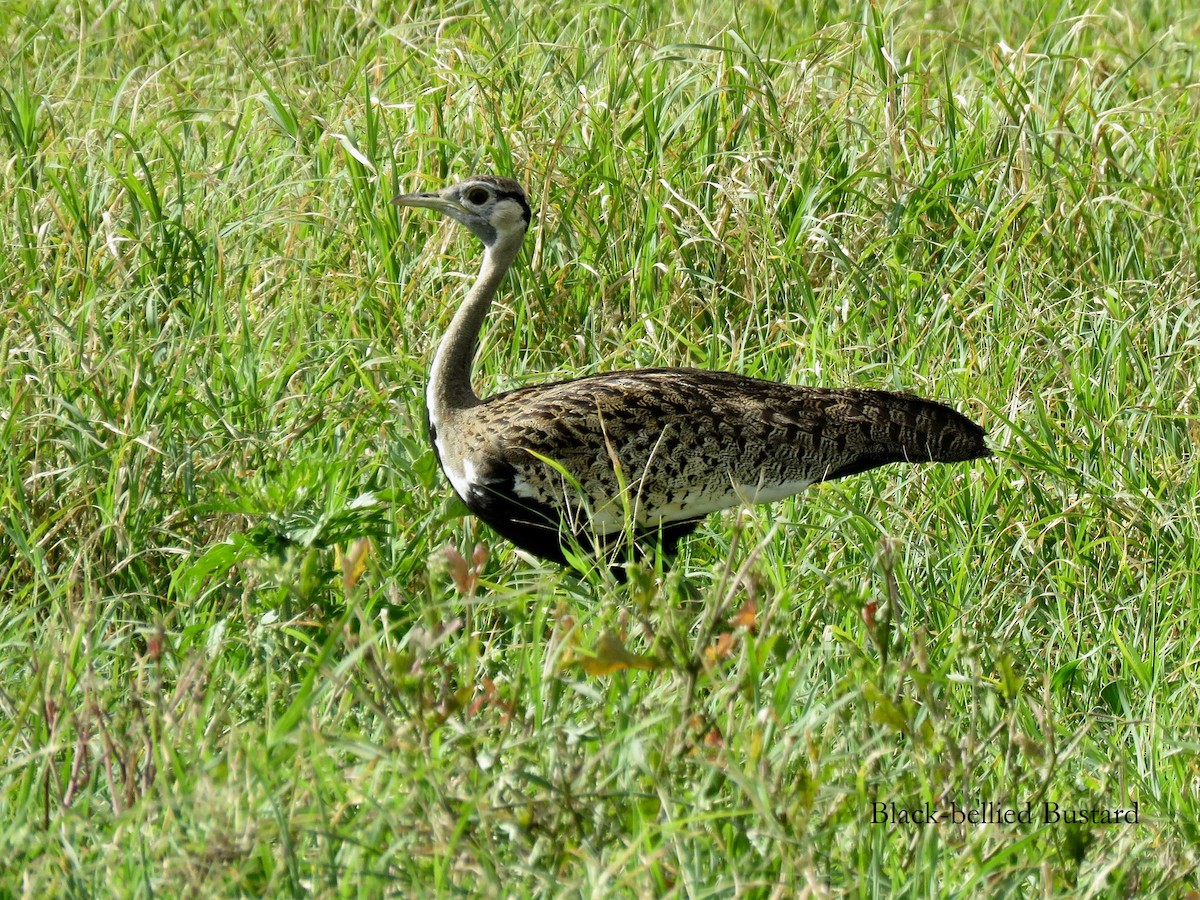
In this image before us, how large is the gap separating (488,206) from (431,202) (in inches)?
7.2

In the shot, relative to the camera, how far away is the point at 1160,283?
5.62 metres

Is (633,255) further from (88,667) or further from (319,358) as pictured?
(88,667)

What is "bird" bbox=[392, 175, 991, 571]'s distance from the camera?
4.56m

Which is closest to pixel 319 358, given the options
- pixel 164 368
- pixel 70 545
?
pixel 164 368

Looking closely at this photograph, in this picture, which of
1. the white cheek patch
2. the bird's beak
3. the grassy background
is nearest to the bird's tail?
the grassy background

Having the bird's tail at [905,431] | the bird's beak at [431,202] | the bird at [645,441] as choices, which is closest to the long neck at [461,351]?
the bird at [645,441]

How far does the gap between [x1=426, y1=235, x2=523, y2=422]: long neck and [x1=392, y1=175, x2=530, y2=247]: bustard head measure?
0.22ft

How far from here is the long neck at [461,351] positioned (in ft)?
15.7

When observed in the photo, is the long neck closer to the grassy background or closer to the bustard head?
the bustard head

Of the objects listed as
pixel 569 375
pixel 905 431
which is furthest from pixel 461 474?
pixel 905 431

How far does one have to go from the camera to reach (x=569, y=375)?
17.4 feet

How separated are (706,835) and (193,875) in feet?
2.84

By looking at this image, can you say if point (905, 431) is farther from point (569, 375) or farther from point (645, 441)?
point (569, 375)

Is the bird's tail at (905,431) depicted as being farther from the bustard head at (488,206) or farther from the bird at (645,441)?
the bustard head at (488,206)
